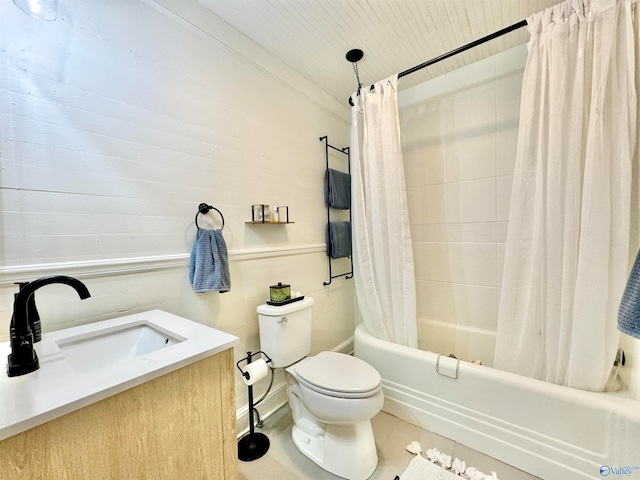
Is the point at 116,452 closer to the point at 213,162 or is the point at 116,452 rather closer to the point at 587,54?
the point at 213,162

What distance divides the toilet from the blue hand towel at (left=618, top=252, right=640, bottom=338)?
909mm

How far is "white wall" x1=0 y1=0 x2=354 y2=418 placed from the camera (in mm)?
951

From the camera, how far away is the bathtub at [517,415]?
1.12 meters

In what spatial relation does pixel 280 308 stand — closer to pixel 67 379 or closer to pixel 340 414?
pixel 340 414

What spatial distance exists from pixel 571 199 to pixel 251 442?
2.05 meters

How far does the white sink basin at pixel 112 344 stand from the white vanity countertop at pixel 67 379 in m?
0.03

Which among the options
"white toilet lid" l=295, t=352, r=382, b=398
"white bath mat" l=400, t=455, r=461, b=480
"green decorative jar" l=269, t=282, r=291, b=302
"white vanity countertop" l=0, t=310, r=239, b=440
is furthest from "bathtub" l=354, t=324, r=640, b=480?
"white vanity countertop" l=0, t=310, r=239, b=440

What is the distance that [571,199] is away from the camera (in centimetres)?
127

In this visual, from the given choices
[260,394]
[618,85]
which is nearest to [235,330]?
[260,394]

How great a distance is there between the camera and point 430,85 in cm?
213

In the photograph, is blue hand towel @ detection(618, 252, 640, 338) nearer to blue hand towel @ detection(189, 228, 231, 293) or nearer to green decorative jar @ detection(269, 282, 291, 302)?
green decorative jar @ detection(269, 282, 291, 302)

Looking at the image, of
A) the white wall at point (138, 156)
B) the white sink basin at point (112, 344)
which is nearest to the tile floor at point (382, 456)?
the white wall at point (138, 156)

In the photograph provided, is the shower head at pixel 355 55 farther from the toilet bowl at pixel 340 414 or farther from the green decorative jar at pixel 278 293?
the toilet bowl at pixel 340 414

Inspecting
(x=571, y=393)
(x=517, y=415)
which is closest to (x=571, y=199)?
(x=571, y=393)
